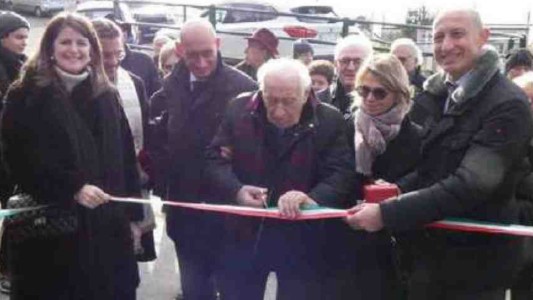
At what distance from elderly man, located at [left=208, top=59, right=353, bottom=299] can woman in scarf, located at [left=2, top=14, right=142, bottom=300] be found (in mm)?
592

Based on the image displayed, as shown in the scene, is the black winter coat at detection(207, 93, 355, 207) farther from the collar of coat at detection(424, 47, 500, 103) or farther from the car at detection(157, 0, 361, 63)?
the car at detection(157, 0, 361, 63)

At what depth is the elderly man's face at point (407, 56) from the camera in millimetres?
6488

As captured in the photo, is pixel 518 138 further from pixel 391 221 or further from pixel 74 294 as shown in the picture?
pixel 74 294

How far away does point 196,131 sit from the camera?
4.37 m

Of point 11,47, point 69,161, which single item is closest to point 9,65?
point 11,47

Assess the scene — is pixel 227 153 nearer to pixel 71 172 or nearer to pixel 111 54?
pixel 71 172

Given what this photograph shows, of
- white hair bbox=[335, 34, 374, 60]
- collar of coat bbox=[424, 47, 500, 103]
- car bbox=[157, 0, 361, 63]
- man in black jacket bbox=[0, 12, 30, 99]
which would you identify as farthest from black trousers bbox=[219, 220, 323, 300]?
car bbox=[157, 0, 361, 63]

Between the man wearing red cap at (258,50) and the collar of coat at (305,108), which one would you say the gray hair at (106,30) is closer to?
the collar of coat at (305,108)

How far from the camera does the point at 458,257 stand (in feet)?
10.2

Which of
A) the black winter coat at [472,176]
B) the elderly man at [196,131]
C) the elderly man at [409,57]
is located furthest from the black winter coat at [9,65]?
the black winter coat at [472,176]

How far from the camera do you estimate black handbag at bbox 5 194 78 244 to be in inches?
140

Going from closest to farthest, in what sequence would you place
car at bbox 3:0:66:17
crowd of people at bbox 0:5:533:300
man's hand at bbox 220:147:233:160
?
crowd of people at bbox 0:5:533:300 < man's hand at bbox 220:147:233:160 < car at bbox 3:0:66:17

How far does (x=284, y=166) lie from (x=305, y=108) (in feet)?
1.02

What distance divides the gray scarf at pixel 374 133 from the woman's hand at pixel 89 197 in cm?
127
